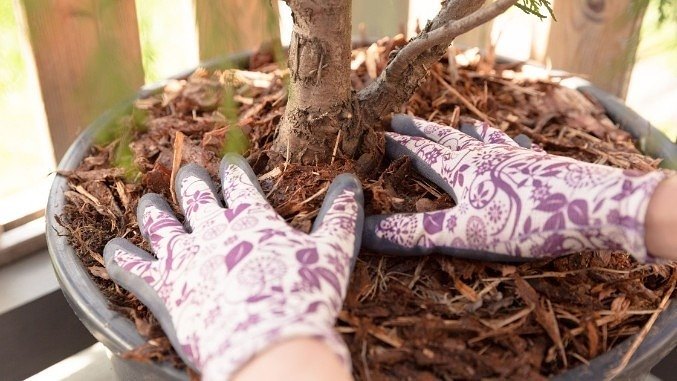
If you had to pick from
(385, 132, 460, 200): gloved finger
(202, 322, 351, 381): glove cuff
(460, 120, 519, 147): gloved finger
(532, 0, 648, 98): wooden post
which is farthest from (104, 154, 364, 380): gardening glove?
(532, 0, 648, 98): wooden post

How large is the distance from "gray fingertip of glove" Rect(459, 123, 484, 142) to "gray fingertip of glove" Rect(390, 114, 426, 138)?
0.22ft

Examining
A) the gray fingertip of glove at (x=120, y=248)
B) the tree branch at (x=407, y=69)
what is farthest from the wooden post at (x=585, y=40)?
the gray fingertip of glove at (x=120, y=248)

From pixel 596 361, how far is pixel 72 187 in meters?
0.63

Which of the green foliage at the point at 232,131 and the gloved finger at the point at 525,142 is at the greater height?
the green foliage at the point at 232,131

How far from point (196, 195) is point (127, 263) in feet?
0.33

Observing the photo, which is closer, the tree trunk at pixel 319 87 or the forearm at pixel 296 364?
the forearm at pixel 296 364

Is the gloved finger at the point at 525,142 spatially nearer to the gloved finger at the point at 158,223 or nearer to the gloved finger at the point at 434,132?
the gloved finger at the point at 434,132

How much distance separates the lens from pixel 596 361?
0.63 meters

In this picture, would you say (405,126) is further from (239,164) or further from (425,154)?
(239,164)

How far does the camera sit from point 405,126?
2.97 ft

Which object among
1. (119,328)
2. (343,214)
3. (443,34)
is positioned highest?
(443,34)

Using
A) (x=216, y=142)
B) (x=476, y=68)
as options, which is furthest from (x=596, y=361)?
(x=476, y=68)

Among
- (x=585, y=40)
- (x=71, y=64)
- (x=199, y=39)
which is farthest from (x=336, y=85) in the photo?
(x=585, y=40)

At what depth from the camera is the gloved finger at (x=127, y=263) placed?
686 millimetres
